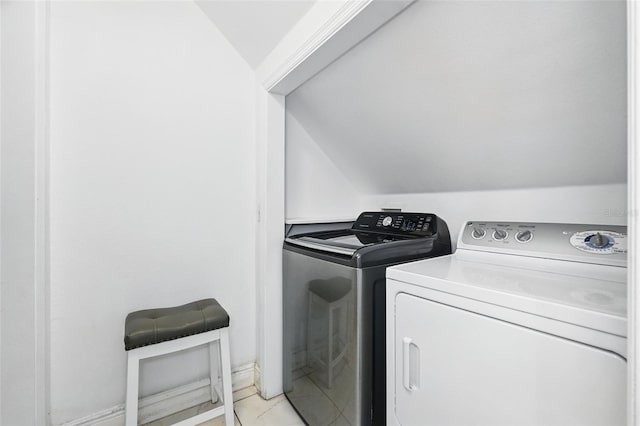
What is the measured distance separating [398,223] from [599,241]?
0.89 metres

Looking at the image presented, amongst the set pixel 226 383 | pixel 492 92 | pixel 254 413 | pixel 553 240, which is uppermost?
pixel 492 92

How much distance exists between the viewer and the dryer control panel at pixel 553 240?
1.01m

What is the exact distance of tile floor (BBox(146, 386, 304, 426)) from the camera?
158cm

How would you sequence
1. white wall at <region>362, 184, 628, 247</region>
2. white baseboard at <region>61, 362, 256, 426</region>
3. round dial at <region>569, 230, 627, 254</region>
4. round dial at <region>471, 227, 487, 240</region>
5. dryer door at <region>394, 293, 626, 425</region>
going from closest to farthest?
dryer door at <region>394, 293, 626, 425</region>, round dial at <region>569, 230, 627, 254</region>, white wall at <region>362, 184, 628, 247</region>, round dial at <region>471, 227, 487, 240</region>, white baseboard at <region>61, 362, 256, 426</region>

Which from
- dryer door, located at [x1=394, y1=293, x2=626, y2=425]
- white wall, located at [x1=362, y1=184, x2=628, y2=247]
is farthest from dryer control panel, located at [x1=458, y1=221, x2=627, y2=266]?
dryer door, located at [x1=394, y1=293, x2=626, y2=425]

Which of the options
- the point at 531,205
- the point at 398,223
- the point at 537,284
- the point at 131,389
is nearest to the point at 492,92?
the point at 531,205

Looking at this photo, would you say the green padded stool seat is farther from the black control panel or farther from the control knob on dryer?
the control knob on dryer

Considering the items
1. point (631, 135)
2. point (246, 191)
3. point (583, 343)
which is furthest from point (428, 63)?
point (246, 191)

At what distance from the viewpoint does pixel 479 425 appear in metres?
0.83

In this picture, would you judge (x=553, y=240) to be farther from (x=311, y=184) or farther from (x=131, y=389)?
(x=131, y=389)

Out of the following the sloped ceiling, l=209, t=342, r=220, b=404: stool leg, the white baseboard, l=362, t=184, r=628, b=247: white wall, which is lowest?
the white baseboard

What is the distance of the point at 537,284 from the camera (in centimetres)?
88

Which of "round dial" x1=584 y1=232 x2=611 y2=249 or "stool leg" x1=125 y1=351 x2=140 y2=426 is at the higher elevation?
"round dial" x1=584 y1=232 x2=611 y2=249

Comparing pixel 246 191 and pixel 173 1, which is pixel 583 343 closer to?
pixel 246 191
